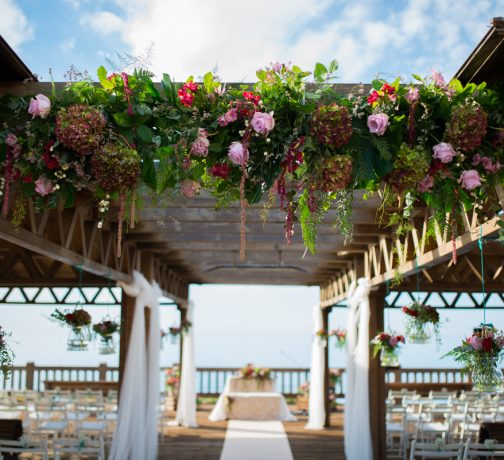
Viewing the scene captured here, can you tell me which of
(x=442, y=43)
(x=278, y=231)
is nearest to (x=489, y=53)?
(x=442, y=43)

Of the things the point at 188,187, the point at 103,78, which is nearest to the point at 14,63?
the point at 103,78

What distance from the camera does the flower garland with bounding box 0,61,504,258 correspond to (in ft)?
10.6

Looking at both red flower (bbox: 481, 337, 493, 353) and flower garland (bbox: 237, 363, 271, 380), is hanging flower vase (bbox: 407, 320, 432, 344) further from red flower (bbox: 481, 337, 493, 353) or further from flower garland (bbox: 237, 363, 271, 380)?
flower garland (bbox: 237, 363, 271, 380)

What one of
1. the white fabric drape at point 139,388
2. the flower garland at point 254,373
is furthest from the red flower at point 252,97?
the flower garland at point 254,373

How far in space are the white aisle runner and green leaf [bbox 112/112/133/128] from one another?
28.4ft

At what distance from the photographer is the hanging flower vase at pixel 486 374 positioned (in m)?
4.62

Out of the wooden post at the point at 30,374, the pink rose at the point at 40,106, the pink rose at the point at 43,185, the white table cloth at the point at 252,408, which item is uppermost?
the pink rose at the point at 40,106

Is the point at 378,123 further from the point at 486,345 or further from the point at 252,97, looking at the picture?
the point at 486,345

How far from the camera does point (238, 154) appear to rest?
10.5 ft

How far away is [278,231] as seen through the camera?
28.6ft

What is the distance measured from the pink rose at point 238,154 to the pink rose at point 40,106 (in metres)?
0.86

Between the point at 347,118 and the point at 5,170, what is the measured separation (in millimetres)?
1652

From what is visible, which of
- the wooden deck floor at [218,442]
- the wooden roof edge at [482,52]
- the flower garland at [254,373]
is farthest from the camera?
the flower garland at [254,373]

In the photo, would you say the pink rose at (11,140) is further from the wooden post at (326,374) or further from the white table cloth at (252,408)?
the white table cloth at (252,408)
